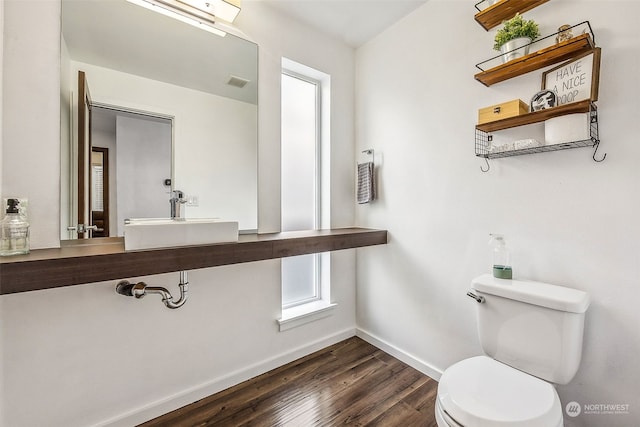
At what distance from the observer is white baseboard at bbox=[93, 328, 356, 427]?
4.67 ft

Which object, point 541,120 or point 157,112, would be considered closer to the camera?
point 541,120

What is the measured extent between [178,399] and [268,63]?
2.08 m

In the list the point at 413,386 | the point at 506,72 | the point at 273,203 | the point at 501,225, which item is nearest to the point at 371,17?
the point at 506,72

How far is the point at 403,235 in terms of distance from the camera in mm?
1979

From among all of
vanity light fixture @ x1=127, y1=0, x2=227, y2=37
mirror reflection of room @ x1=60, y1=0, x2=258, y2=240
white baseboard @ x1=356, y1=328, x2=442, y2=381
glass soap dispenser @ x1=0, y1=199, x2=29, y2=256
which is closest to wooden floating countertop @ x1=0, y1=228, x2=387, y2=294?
glass soap dispenser @ x1=0, y1=199, x2=29, y2=256

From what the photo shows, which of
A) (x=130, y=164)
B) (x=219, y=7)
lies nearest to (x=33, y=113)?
(x=130, y=164)

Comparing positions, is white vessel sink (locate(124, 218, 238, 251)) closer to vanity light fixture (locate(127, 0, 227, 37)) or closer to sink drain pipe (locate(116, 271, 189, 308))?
sink drain pipe (locate(116, 271, 189, 308))

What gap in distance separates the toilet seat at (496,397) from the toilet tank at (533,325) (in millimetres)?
88

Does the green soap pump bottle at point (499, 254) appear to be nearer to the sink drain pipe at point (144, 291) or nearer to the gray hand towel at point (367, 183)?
the gray hand towel at point (367, 183)

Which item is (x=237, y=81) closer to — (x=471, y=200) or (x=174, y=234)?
(x=174, y=234)

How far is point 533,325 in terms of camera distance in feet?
3.90

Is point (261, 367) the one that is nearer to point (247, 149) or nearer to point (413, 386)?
point (413, 386)

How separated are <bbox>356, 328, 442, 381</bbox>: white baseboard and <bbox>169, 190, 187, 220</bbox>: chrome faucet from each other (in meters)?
1.65

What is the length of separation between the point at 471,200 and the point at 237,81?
5.18ft
